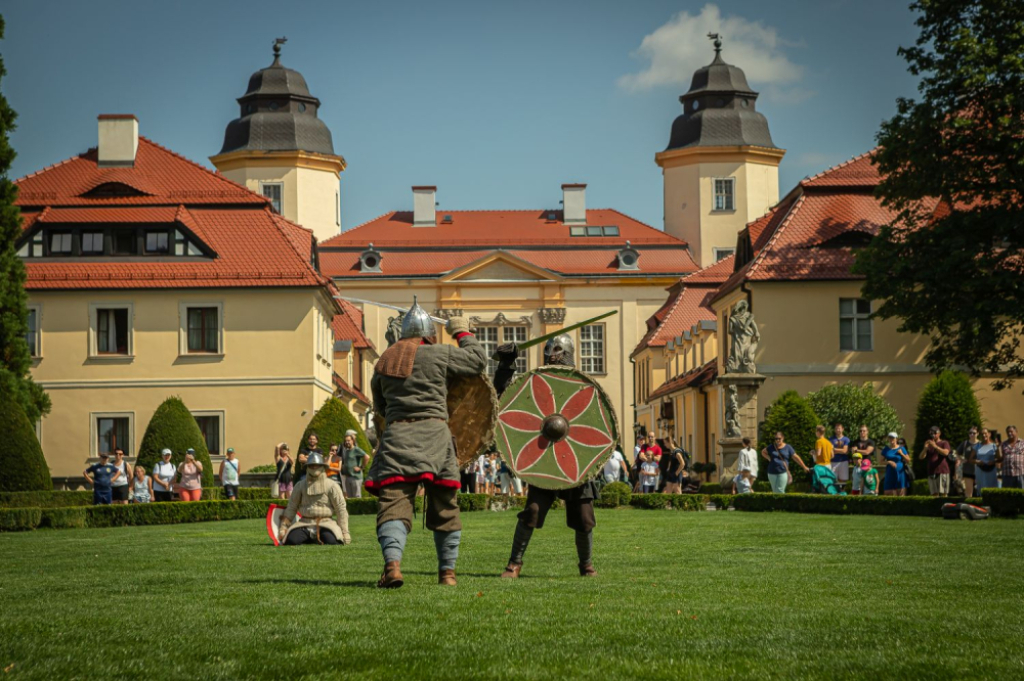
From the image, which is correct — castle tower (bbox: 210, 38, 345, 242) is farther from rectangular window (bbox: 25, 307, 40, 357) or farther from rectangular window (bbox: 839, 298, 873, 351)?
rectangular window (bbox: 839, 298, 873, 351)

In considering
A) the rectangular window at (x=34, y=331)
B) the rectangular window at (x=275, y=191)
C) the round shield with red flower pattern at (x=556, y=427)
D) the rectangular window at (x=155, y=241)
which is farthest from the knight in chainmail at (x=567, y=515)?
the rectangular window at (x=275, y=191)

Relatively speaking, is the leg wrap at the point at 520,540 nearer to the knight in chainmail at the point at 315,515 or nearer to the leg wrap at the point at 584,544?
the leg wrap at the point at 584,544

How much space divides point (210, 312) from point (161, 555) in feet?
102

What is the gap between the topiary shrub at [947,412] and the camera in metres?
30.6

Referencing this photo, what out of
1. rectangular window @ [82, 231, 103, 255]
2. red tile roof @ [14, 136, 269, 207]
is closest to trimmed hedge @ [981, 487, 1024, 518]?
red tile roof @ [14, 136, 269, 207]

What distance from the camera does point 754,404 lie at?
3700 centimetres

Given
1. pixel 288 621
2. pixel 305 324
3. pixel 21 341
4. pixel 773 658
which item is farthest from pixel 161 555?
pixel 305 324

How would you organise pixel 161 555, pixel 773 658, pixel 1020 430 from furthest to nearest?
pixel 1020 430
pixel 161 555
pixel 773 658

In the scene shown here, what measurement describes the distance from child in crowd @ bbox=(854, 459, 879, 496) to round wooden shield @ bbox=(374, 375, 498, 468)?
1814cm

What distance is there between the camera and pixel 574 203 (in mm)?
80250

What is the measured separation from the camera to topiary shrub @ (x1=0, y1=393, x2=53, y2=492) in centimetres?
2745

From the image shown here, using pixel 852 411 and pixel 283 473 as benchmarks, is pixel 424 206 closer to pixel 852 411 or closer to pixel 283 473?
pixel 852 411

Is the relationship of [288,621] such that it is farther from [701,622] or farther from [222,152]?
[222,152]

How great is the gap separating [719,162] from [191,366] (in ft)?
139
